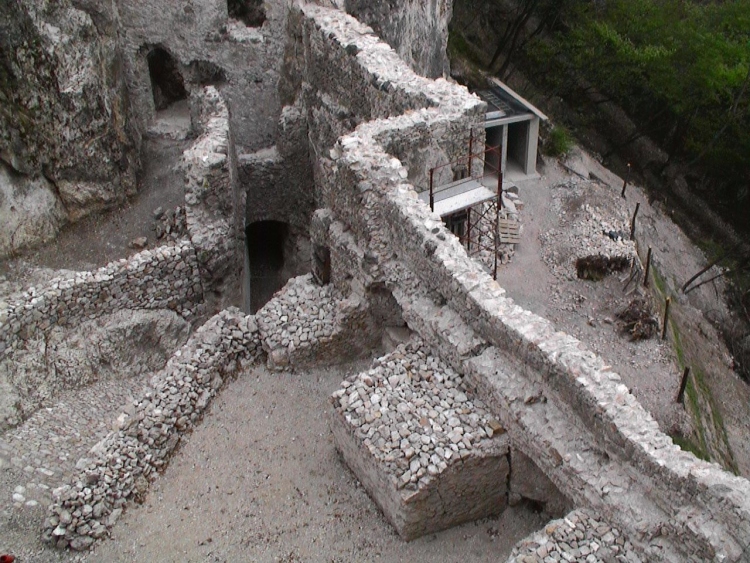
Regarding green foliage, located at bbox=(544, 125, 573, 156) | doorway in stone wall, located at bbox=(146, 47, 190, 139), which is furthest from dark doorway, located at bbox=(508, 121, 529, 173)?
doorway in stone wall, located at bbox=(146, 47, 190, 139)

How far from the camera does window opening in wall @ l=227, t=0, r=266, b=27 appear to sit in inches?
693

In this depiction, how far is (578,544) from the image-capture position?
782cm

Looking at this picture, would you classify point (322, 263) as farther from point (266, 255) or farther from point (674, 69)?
point (674, 69)

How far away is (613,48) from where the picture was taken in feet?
92.2

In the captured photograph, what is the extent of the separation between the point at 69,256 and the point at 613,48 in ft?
65.5

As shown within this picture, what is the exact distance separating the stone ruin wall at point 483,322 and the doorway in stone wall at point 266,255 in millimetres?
5509

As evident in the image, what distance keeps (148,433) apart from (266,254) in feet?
30.3

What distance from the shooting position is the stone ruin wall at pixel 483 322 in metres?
7.24

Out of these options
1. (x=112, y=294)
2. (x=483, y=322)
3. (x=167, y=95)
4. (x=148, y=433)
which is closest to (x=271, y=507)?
(x=148, y=433)

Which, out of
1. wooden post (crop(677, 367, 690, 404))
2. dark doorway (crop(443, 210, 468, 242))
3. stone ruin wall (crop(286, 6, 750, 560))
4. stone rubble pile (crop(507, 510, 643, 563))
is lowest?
wooden post (crop(677, 367, 690, 404))

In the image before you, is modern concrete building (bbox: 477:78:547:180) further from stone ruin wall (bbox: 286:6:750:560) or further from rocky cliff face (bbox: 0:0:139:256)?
rocky cliff face (bbox: 0:0:139:256)

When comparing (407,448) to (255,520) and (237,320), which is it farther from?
(237,320)

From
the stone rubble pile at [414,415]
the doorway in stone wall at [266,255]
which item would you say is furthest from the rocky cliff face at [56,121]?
the stone rubble pile at [414,415]

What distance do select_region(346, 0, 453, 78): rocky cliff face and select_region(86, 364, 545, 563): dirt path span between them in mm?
8395
